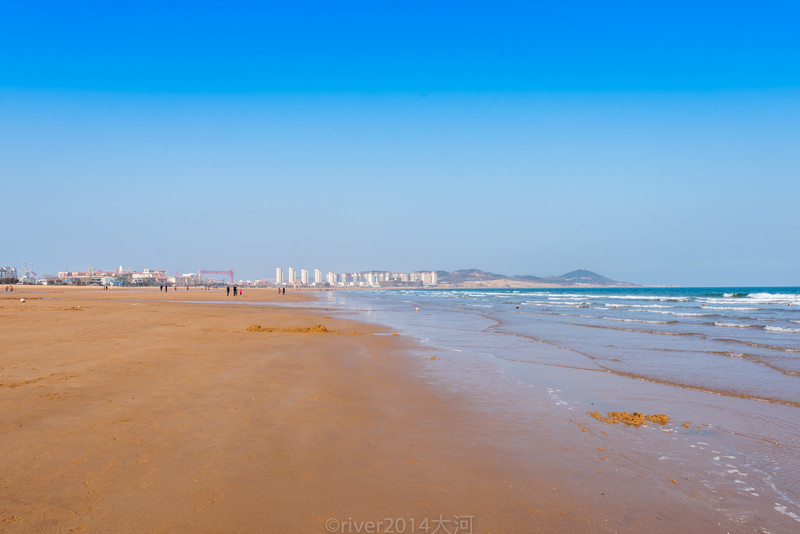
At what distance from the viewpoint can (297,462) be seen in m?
4.71

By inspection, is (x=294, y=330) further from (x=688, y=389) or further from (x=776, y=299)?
(x=776, y=299)

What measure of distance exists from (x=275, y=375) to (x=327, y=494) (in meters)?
5.66

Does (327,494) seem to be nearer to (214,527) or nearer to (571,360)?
(214,527)

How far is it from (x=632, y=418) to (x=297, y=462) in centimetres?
479

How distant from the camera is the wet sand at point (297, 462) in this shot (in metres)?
3.63

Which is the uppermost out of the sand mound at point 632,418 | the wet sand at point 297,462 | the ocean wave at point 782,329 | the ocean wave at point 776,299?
the wet sand at point 297,462

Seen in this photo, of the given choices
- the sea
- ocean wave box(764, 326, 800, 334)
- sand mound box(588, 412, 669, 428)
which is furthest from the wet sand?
ocean wave box(764, 326, 800, 334)

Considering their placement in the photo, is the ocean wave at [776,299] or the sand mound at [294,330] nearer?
the sand mound at [294,330]

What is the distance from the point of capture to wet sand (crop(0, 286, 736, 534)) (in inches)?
143

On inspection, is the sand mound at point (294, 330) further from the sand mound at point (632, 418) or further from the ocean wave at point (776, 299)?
the ocean wave at point (776, 299)

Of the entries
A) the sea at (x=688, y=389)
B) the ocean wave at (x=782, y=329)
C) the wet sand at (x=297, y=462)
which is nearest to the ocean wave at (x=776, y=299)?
the ocean wave at (x=782, y=329)

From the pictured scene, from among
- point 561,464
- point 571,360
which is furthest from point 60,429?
point 571,360

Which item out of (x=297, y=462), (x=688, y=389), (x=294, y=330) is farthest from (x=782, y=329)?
(x=297, y=462)

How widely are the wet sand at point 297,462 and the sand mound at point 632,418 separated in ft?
2.30
